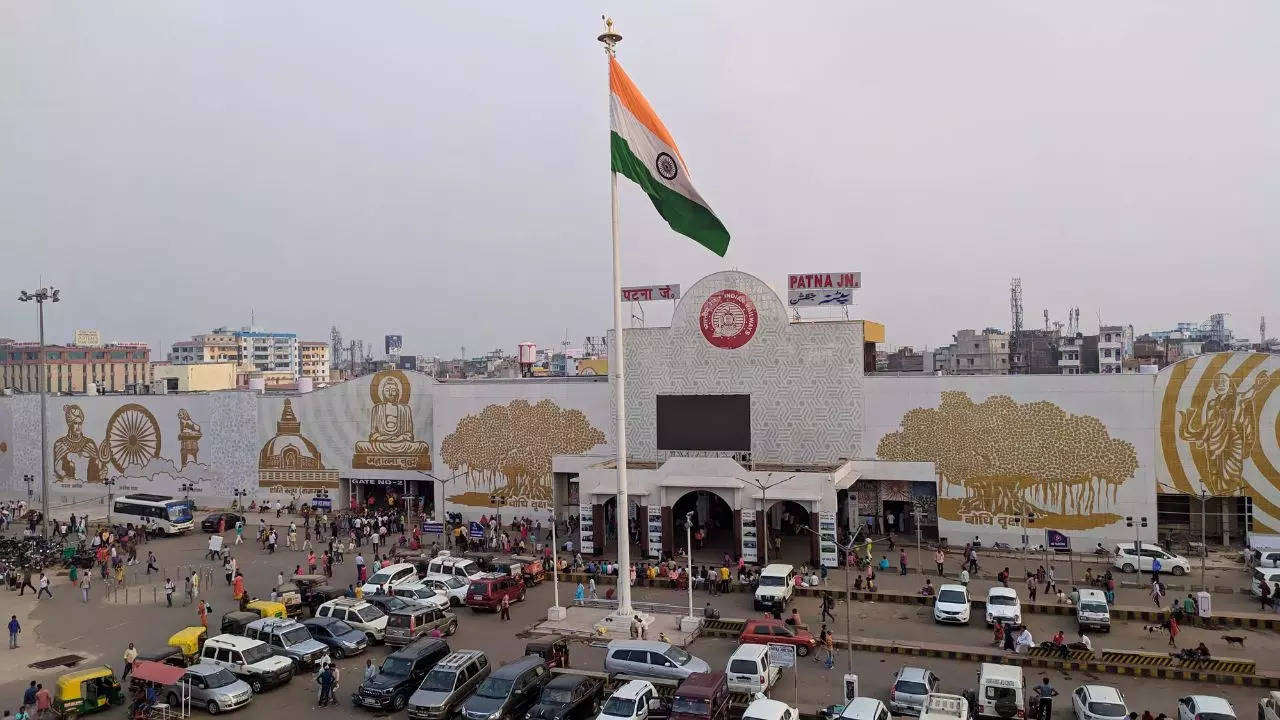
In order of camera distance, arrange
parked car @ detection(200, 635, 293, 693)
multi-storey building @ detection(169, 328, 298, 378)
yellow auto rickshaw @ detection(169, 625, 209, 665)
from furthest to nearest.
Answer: multi-storey building @ detection(169, 328, 298, 378)
yellow auto rickshaw @ detection(169, 625, 209, 665)
parked car @ detection(200, 635, 293, 693)

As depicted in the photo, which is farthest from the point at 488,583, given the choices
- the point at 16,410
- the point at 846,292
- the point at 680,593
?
the point at 16,410

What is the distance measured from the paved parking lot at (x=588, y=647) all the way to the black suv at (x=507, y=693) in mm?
3453

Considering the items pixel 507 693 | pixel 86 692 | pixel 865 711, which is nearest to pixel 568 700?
pixel 507 693

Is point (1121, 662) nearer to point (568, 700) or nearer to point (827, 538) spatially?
point (827, 538)

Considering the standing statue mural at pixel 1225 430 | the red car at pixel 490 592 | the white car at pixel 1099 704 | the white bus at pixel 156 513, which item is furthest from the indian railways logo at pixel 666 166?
the white bus at pixel 156 513

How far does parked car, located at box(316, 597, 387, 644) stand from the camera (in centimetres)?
2964

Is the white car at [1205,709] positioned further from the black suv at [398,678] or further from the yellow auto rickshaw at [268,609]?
the yellow auto rickshaw at [268,609]

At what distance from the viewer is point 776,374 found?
44406 mm

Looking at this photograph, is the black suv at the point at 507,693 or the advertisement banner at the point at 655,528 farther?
the advertisement banner at the point at 655,528

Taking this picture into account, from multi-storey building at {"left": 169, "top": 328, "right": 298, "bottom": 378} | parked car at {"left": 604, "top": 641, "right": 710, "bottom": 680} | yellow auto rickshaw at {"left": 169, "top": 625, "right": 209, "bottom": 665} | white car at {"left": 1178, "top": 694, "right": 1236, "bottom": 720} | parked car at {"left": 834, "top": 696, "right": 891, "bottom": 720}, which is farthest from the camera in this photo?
multi-storey building at {"left": 169, "top": 328, "right": 298, "bottom": 378}

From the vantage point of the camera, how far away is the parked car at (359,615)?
29641 mm

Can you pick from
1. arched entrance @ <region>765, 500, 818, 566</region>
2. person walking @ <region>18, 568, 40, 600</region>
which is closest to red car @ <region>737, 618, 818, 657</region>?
arched entrance @ <region>765, 500, 818, 566</region>

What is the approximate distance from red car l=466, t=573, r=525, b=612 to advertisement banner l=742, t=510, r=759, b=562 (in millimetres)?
10450

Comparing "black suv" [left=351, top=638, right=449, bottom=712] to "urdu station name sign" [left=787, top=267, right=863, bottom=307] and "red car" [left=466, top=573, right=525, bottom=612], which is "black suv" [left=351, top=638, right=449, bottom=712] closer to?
"red car" [left=466, top=573, right=525, bottom=612]
